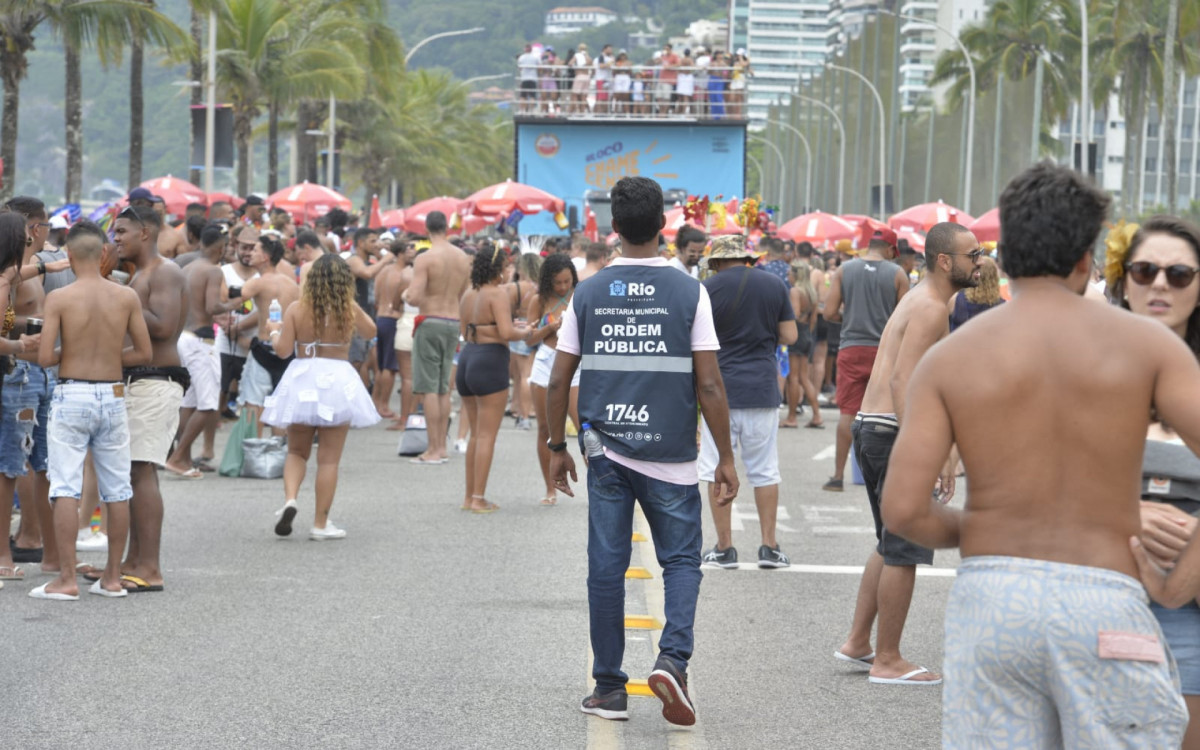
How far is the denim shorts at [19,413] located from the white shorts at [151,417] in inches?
19.4

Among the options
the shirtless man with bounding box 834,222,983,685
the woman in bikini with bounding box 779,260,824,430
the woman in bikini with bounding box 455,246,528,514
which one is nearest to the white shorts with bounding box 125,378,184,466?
the woman in bikini with bounding box 455,246,528,514

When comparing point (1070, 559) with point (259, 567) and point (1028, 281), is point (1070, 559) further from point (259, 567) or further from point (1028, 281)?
point (259, 567)

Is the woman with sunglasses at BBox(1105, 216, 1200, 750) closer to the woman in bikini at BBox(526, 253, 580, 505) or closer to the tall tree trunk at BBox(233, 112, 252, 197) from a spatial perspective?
the woman in bikini at BBox(526, 253, 580, 505)

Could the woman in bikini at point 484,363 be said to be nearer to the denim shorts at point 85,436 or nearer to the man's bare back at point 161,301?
the man's bare back at point 161,301

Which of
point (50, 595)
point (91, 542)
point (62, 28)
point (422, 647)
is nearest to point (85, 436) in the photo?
point (50, 595)

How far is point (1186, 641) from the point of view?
3.65m

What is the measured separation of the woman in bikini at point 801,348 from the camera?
17.9m

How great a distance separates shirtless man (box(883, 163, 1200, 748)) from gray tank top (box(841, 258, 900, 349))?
8.07m

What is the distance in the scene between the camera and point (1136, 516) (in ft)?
10.8

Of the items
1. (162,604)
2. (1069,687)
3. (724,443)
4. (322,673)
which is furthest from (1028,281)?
(162,604)

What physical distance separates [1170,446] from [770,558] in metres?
5.54

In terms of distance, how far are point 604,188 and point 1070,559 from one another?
37.7 m

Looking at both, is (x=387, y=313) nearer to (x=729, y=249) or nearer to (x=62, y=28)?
(x=729, y=249)

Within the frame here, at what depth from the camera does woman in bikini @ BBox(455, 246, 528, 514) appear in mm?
11242
